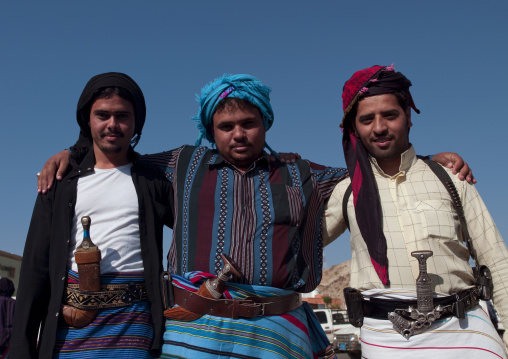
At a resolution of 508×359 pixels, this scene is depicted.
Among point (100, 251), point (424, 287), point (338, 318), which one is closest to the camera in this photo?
point (424, 287)

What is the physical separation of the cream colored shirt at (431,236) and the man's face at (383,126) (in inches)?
4.4

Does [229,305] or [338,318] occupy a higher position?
[229,305]

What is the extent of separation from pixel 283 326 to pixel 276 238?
55cm

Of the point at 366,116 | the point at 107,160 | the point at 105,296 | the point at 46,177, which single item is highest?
the point at 366,116

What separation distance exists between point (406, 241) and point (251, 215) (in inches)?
39.6

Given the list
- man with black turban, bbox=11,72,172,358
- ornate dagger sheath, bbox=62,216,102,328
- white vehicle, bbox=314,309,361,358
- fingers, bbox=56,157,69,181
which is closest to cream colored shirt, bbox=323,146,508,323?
man with black turban, bbox=11,72,172,358

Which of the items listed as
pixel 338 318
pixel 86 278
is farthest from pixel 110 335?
pixel 338 318

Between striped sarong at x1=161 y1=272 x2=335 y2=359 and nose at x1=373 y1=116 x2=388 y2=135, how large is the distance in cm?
121

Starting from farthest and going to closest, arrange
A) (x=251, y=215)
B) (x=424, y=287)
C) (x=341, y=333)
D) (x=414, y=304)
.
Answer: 1. (x=341, y=333)
2. (x=251, y=215)
3. (x=414, y=304)
4. (x=424, y=287)

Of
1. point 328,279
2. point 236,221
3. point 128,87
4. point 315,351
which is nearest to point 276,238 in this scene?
point 236,221

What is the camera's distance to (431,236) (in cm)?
341

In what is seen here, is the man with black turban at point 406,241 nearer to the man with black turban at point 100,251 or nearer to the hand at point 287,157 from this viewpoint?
the hand at point 287,157

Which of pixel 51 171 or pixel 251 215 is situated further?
pixel 51 171

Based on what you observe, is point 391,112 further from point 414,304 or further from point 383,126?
point 414,304
